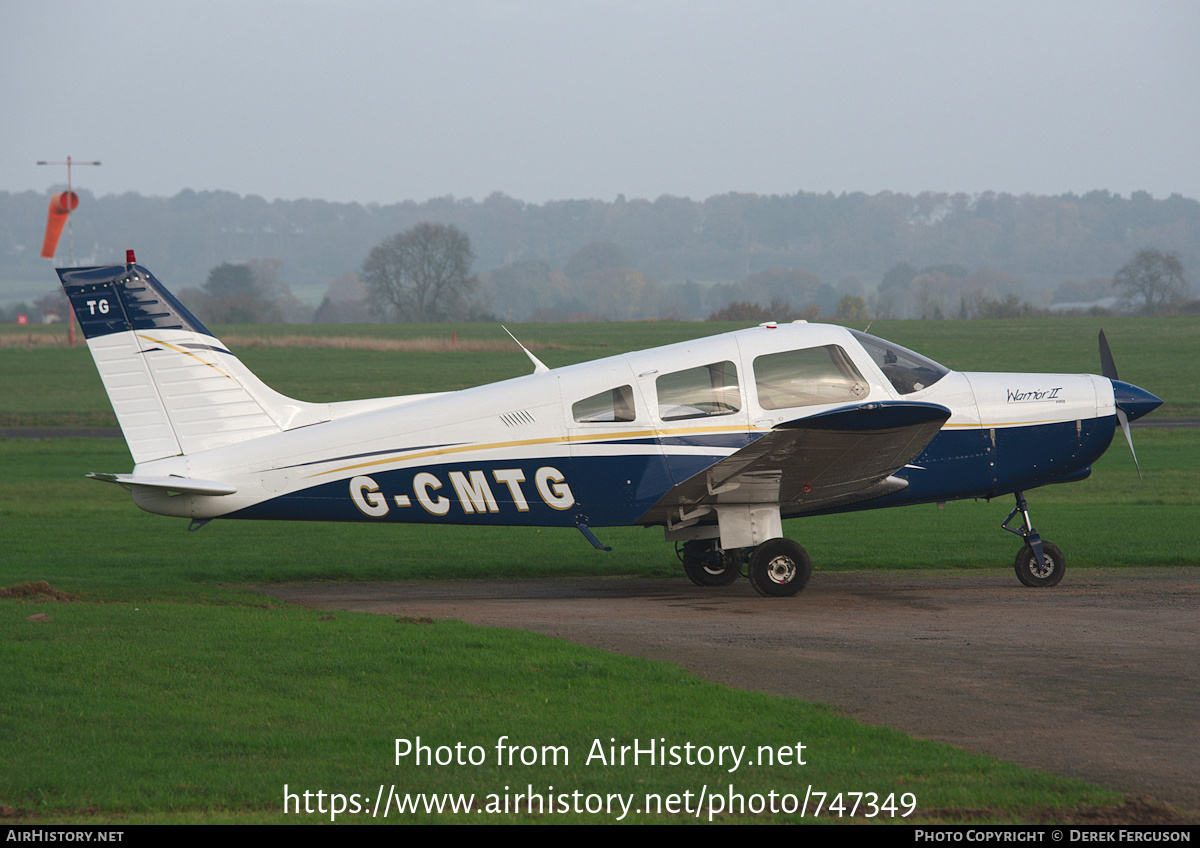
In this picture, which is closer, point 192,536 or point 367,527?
point 192,536

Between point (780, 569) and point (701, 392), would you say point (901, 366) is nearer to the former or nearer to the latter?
point (701, 392)

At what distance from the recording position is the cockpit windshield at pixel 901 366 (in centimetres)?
1079

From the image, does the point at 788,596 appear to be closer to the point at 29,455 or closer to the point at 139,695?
the point at 139,695

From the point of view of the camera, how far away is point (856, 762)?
543 cm

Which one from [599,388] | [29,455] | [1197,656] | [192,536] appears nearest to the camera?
[1197,656]

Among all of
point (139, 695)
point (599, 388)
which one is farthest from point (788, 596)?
point (139, 695)

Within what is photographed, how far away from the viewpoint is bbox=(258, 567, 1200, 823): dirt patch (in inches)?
232

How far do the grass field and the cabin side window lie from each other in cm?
270

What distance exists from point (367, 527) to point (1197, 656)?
513 inches

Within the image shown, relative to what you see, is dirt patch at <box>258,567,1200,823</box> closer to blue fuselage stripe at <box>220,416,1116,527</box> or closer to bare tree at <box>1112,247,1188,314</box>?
blue fuselage stripe at <box>220,416,1116,527</box>

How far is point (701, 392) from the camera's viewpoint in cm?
1049

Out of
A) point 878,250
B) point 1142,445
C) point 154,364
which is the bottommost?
point 1142,445

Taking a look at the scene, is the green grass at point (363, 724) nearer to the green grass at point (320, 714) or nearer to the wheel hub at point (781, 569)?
the green grass at point (320, 714)

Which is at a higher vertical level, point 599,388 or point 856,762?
point 599,388
